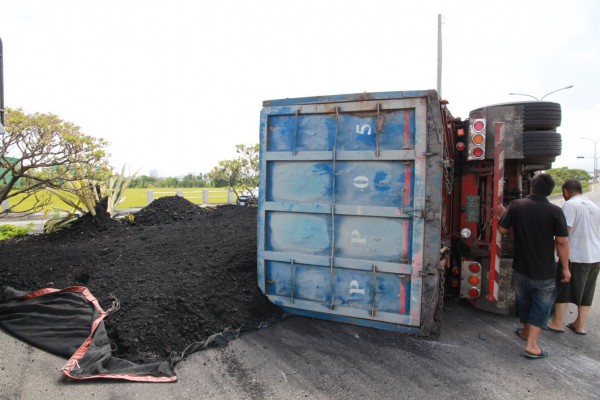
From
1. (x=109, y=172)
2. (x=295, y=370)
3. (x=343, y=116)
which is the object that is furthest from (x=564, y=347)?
(x=109, y=172)

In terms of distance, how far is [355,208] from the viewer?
13.1 feet

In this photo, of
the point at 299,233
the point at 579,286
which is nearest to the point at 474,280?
the point at 579,286

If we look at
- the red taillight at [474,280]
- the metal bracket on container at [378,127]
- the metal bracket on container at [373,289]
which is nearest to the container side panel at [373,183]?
the metal bracket on container at [378,127]

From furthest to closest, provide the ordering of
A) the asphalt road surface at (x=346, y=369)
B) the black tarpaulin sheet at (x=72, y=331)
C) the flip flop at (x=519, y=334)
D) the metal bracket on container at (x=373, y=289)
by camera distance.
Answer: the flip flop at (x=519, y=334) < the metal bracket on container at (x=373, y=289) < the black tarpaulin sheet at (x=72, y=331) < the asphalt road surface at (x=346, y=369)

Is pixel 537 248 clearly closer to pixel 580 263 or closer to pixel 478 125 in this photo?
pixel 580 263

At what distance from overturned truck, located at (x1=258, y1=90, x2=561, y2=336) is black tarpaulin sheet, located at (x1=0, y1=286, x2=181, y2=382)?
1616 mm

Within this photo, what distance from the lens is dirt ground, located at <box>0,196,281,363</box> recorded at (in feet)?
12.8

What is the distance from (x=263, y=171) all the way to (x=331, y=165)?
793mm

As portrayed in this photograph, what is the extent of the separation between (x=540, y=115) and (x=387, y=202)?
229cm

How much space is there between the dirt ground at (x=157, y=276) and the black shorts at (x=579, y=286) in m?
3.25

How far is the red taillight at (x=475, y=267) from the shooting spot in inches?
174

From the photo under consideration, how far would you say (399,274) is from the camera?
3.87 meters

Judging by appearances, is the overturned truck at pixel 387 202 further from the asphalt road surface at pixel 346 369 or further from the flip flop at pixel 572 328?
the flip flop at pixel 572 328

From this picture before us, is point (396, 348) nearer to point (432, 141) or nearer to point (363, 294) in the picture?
point (363, 294)
